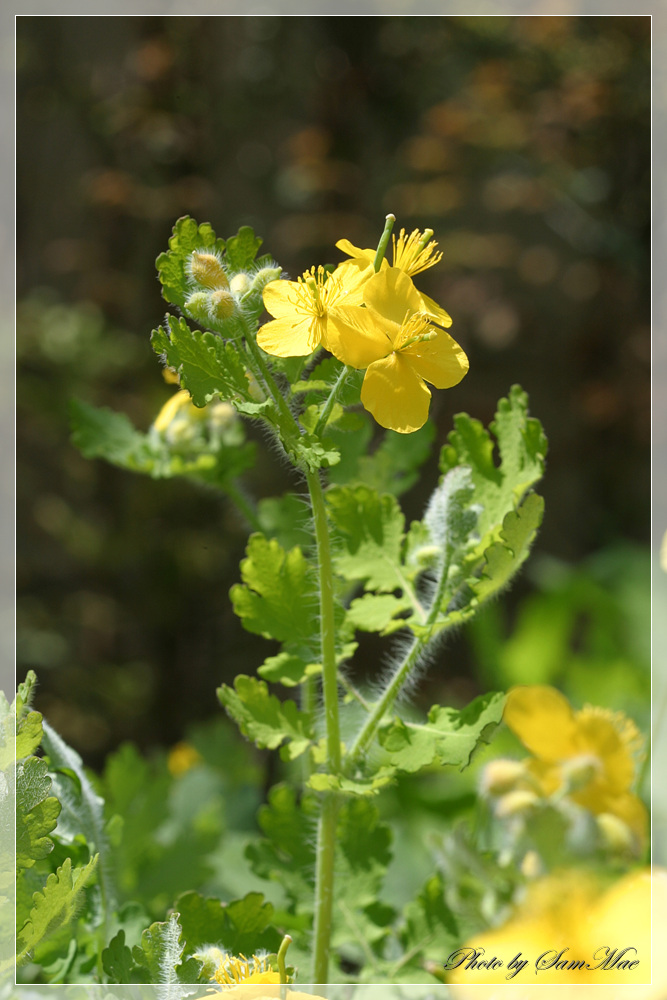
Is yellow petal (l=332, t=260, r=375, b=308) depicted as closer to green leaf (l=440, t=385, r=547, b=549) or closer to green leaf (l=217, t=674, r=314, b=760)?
green leaf (l=440, t=385, r=547, b=549)

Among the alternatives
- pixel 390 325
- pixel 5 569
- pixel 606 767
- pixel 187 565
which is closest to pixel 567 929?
pixel 606 767

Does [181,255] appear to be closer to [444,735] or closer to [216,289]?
[216,289]

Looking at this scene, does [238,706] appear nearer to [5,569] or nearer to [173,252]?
[173,252]

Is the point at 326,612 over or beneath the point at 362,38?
beneath

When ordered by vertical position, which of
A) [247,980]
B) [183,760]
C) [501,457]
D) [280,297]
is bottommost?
[183,760]

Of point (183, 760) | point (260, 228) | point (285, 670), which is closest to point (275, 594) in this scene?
point (285, 670)

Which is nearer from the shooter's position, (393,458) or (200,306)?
(200,306)
